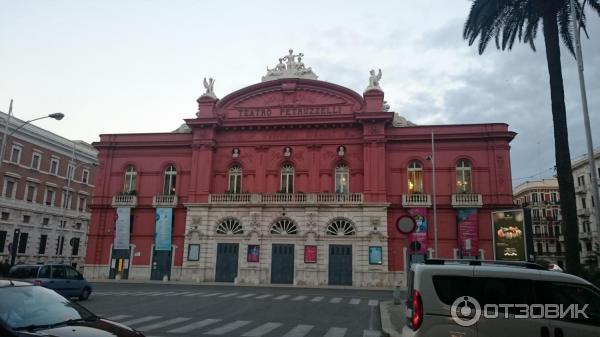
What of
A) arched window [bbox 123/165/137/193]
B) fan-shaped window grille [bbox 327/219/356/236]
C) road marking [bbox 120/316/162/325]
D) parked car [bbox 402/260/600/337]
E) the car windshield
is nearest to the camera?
the car windshield

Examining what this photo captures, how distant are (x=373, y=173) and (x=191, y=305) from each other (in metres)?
20.1

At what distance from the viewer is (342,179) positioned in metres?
35.2

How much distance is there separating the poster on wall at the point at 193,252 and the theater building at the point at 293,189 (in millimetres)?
82

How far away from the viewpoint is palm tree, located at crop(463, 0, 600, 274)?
1652cm

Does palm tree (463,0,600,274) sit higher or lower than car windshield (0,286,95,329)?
higher

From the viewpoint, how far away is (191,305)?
17.3 meters

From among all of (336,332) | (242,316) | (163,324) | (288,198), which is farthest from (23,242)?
(336,332)

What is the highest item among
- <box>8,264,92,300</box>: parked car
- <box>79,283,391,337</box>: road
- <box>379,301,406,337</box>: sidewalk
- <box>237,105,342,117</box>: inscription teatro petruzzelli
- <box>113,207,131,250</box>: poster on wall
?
<box>237,105,342,117</box>: inscription teatro petruzzelli

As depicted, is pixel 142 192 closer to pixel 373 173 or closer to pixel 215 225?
pixel 215 225

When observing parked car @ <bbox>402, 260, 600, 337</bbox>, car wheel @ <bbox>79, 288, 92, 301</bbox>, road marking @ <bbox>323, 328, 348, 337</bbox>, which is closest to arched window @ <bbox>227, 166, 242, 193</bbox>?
car wheel @ <bbox>79, 288, 92, 301</bbox>

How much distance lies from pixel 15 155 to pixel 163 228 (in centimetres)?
2124

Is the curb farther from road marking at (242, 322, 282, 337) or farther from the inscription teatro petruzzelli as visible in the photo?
the inscription teatro petruzzelli

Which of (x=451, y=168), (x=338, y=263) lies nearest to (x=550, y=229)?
(x=451, y=168)

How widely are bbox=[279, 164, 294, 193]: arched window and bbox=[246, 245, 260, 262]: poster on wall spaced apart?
5316 millimetres
